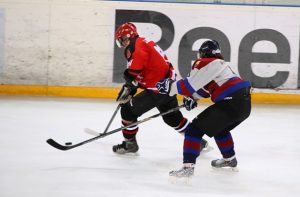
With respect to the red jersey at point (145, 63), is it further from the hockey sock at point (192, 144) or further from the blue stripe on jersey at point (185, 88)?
the hockey sock at point (192, 144)

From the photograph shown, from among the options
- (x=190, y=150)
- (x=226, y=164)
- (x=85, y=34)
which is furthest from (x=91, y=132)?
(x=85, y=34)

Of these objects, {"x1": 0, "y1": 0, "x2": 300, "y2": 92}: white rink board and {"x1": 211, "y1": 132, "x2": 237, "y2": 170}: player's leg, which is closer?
{"x1": 211, "y1": 132, "x2": 237, "y2": 170}: player's leg

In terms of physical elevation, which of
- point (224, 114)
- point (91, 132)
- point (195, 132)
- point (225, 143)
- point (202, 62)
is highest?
point (202, 62)

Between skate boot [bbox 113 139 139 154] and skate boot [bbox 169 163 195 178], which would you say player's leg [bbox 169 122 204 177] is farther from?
skate boot [bbox 113 139 139 154]

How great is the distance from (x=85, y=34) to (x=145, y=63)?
3444 mm

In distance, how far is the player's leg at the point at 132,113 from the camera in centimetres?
430

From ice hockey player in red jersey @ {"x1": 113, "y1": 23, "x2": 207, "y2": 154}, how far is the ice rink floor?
29 centimetres

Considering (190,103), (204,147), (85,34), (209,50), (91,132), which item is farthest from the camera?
(85,34)

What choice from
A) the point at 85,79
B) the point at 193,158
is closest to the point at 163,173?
the point at 193,158

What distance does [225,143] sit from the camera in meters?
3.95

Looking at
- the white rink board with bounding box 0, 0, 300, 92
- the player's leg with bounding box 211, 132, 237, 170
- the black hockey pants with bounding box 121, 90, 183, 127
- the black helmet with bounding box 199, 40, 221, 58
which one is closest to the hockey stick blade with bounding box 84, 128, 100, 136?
the black hockey pants with bounding box 121, 90, 183, 127

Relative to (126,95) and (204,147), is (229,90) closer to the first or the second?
(126,95)

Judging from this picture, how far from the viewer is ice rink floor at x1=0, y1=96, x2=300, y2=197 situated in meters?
3.43

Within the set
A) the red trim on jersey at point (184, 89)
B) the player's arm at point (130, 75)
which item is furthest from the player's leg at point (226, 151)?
the player's arm at point (130, 75)
